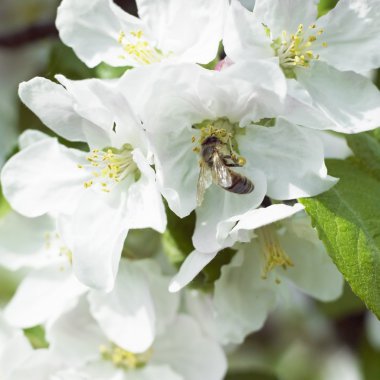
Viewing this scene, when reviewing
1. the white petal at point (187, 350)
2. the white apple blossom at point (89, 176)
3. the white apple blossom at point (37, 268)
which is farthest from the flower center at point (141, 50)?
the white petal at point (187, 350)

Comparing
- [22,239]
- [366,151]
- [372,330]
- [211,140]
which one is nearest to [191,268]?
[211,140]

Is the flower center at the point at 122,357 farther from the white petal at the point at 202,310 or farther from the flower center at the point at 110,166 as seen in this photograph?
the flower center at the point at 110,166

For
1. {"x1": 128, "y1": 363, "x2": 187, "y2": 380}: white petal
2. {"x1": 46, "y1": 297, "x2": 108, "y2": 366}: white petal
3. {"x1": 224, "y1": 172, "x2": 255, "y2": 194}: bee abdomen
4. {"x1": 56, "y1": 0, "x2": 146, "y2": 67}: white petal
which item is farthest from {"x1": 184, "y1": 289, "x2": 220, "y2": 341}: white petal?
{"x1": 56, "y1": 0, "x2": 146, "y2": 67}: white petal

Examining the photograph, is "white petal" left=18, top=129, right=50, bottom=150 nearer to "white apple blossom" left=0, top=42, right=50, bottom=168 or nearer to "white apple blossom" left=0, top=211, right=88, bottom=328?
"white apple blossom" left=0, top=211, right=88, bottom=328

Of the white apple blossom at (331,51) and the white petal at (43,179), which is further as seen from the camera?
the white petal at (43,179)

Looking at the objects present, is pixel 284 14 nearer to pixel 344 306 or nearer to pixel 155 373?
pixel 155 373

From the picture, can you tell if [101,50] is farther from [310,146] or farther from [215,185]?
[310,146]
